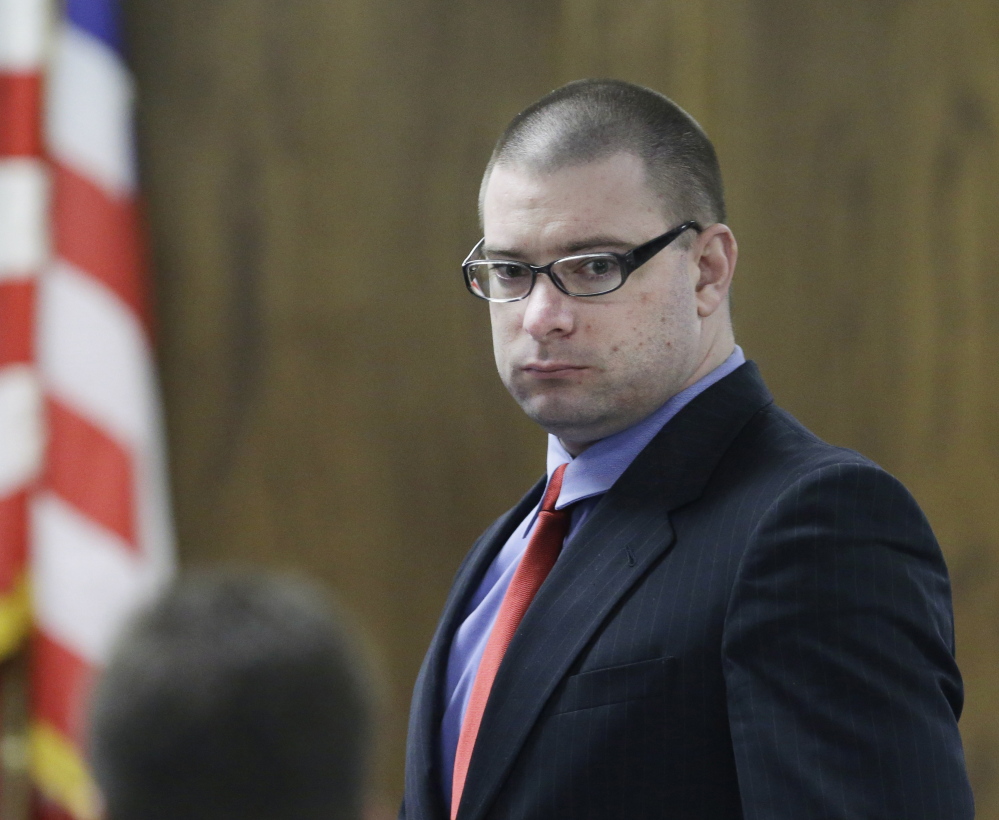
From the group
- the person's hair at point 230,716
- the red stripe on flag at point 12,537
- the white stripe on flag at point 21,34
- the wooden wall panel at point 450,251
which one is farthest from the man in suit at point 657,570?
the white stripe on flag at point 21,34

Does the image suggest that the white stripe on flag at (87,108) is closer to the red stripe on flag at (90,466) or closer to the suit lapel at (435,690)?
the red stripe on flag at (90,466)

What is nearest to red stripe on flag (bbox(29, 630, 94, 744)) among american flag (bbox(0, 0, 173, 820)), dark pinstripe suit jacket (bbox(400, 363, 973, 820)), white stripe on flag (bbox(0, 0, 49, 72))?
american flag (bbox(0, 0, 173, 820))

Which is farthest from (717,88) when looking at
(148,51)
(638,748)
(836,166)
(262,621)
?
(262,621)

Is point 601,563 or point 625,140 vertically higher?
point 625,140

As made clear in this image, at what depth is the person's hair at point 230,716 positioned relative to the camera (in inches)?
18.0

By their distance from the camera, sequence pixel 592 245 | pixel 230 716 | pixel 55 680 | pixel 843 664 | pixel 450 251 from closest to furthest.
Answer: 1. pixel 230 716
2. pixel 843 664
3. pixel 592 245
4. pixel 55 680
5. pixel 450 251

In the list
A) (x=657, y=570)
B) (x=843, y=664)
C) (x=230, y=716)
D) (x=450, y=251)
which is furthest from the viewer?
(x=450, y=251)

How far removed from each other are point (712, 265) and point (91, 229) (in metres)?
1.54

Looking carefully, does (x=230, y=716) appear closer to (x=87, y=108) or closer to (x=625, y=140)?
(x=625, y=140)

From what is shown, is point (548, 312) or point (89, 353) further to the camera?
point (89, 353)

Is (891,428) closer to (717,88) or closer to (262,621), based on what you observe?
(717,88)

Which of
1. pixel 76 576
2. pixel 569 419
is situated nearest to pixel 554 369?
pixel 569 419

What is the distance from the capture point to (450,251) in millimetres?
2609

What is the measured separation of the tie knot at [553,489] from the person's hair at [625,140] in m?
0.33
